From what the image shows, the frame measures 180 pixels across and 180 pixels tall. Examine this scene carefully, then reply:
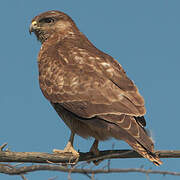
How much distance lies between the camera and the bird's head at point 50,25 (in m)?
8.12

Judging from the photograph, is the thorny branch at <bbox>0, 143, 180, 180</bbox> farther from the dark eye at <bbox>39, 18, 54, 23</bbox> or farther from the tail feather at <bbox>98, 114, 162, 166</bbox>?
the dark eye at <bbox>39, 18, 54, 23</bbox>

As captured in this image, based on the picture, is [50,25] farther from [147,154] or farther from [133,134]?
[147,154]

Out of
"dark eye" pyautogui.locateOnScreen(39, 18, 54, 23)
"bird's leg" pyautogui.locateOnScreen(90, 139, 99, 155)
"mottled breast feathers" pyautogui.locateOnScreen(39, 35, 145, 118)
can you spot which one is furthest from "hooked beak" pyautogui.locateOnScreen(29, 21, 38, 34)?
"bird's leg" pyautogui.locateOnScreen(90, 139, 99, 155)

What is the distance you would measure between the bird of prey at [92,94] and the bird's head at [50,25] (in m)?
0.58

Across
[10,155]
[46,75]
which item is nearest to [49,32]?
[46,75]

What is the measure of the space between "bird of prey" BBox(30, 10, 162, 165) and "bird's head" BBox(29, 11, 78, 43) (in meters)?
0.58

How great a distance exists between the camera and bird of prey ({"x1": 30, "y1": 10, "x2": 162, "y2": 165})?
549cm

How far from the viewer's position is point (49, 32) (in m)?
8.12

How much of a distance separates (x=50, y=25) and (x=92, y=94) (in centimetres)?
278

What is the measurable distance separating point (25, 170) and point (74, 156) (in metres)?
1.97

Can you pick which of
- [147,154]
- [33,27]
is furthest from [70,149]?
[33,27]

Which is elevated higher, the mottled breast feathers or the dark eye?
the dark eye

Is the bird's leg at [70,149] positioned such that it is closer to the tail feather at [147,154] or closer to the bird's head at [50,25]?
the tail feather at [147,154]

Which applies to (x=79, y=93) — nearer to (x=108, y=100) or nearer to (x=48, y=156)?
(x=108, y=100)
